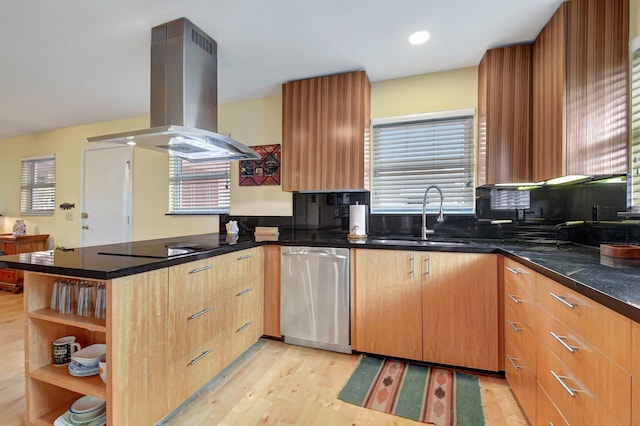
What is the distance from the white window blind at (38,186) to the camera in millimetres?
4254

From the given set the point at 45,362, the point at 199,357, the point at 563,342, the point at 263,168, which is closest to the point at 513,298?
the point at 563,342

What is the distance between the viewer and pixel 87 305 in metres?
1.38

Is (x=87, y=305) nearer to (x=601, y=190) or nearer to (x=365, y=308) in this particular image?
(x=365, y=308)

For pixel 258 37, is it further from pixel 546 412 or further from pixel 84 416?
pixel 546 412

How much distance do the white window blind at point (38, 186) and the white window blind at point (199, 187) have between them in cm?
226

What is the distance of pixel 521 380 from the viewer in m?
1.54

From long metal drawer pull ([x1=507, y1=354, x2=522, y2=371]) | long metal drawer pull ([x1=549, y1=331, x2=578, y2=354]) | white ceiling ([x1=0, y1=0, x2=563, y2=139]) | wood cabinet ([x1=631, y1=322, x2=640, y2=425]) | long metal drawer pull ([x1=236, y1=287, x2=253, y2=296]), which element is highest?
white ceiling ([x1=0, y1=0, x2=563, y2=139])

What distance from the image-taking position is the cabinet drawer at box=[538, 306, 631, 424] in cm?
77

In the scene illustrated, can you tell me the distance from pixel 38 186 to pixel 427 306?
5735 millimetres

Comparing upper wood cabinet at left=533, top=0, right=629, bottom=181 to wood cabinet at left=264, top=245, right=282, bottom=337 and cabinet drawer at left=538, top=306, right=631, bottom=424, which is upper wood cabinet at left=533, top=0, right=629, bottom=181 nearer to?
cabinet drawer at left=538, top=306, right=631, bottom=424

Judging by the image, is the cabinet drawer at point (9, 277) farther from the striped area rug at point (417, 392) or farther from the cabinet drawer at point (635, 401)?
the cabinet drawer at point (635, 401)

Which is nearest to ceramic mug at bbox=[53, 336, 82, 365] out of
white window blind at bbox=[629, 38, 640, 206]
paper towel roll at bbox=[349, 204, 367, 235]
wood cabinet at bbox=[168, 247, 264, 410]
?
wood cabinet at bbox=[168, 247, 264, 410]

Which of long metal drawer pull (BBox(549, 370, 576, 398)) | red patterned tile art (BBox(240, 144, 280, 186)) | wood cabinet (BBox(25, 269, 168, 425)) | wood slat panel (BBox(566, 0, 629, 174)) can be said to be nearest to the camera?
long metal drawer pull (BBox(549, 370, 576, 398))

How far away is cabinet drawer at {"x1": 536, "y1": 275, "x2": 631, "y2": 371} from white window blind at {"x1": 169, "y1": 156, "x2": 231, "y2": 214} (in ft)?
9.67
